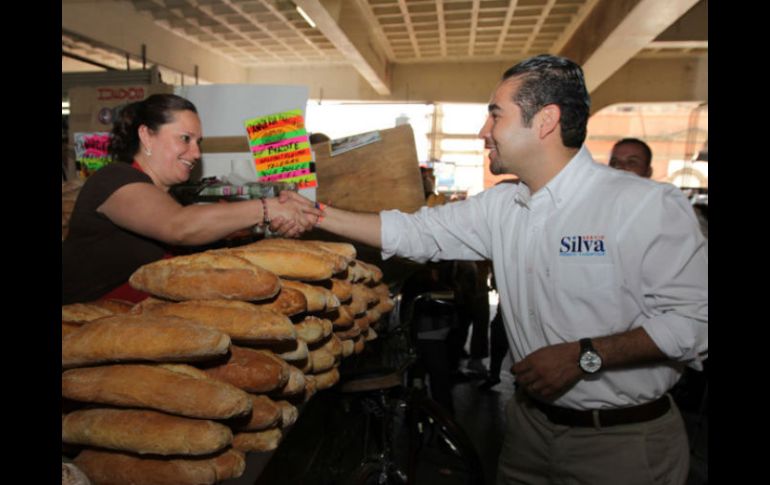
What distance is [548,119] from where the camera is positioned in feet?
5.16

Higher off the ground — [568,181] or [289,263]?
[568,181]

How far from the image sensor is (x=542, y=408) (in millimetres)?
1629

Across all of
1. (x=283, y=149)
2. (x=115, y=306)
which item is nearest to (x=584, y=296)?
(x=115, y=306)

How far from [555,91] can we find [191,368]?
1333mm

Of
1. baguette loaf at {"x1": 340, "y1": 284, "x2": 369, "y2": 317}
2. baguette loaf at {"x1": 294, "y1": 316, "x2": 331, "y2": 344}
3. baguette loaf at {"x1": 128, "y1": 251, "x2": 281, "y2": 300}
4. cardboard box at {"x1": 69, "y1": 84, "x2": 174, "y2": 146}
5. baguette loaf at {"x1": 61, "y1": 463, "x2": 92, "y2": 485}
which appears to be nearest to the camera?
baguette loaf at {"x1": 61, "y1": 463, "x2": 92, "y2": 485}

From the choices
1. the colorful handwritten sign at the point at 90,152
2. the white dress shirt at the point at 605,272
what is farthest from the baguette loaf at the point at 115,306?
the colorful handwritten sign at the point at 90,152

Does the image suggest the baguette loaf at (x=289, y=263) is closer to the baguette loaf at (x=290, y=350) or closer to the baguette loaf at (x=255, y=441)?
the baguette loaf at (x=290, y=350)

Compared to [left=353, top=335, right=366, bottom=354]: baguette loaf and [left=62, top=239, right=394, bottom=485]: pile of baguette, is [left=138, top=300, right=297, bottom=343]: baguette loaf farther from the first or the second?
[left=353, top=335, right=366, bottom=354]: baguette loaf

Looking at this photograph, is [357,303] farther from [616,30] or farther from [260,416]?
[616,30]

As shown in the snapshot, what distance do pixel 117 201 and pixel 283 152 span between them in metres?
0.79

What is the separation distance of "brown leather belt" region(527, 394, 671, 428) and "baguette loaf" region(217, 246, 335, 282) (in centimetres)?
93

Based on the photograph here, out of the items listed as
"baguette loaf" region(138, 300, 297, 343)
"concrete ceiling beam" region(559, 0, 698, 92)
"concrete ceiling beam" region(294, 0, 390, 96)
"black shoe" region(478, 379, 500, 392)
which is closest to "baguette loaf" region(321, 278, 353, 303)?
"baguette loaf" region(138, 300, 297, 343)

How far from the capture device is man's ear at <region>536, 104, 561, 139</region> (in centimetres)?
156

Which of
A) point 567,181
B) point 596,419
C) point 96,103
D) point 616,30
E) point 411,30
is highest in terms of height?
point 411,30
